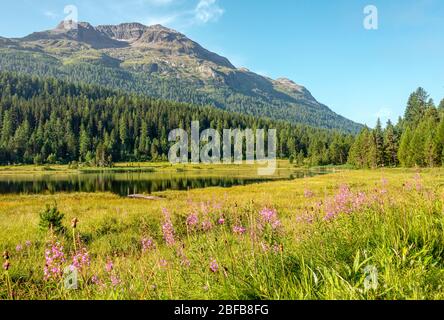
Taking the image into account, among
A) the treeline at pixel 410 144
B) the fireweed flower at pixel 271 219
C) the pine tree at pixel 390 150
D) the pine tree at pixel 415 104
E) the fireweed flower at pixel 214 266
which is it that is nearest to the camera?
the fireweed flower at pixel 214 266

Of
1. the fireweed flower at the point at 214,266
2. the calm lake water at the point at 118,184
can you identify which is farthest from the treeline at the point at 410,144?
the fireweed flower at the point at 214,266

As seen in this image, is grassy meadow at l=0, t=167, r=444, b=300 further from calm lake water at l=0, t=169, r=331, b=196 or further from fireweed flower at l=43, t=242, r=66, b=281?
calm lake water at l=0, t=169, r=331, b=196

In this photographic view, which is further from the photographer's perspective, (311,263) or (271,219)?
(271,219)

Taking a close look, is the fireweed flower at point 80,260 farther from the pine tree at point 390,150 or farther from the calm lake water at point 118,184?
the pine tree at point 390,150

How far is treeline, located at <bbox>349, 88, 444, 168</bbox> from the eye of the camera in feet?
→ 276

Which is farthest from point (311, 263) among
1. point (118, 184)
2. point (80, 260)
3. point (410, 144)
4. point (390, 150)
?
point (390, 150)

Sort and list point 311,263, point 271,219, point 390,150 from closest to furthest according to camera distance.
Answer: point 311,263, point 271,219, point 390,150

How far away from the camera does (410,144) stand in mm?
91938

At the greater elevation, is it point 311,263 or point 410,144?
point 410,144

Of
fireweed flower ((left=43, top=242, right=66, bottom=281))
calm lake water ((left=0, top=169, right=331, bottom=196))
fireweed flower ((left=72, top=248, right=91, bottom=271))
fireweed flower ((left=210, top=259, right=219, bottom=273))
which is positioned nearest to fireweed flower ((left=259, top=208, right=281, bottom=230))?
fireweed flower ((left=210, top=259, right=219, bottom=273))

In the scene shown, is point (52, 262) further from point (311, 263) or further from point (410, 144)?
point (410, 144)

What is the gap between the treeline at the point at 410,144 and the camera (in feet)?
276

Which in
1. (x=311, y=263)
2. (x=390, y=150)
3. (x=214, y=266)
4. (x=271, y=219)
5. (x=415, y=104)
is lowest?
(x=214, y=266)
